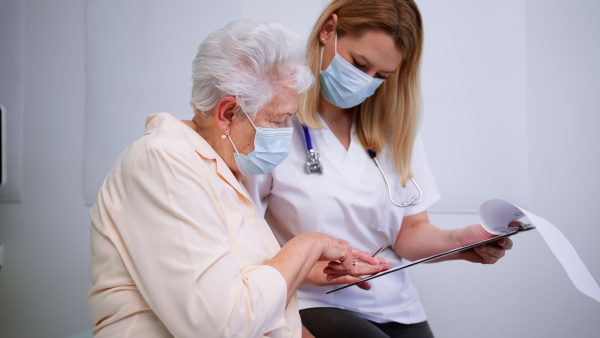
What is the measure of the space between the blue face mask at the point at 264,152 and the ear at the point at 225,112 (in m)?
0.03

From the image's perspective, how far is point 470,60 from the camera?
2.06m

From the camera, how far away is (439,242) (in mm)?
1496

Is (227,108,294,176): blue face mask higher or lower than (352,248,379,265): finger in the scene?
higher

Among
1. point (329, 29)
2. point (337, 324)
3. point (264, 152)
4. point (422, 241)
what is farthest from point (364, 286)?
point (329, 29)

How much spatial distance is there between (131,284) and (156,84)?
1.65 metres

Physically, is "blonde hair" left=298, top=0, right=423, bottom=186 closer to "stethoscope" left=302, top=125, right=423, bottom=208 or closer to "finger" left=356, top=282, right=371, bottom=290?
"stethoscope" left=302, top=125, right=423, bottom=208

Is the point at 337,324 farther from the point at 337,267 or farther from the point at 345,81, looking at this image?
the point at 345,81

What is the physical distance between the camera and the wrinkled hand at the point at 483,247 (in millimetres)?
1318

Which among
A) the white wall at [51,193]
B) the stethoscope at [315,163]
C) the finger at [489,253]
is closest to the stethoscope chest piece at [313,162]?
the stethoscope at [315,163]

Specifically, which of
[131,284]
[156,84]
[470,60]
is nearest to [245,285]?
[131,284]

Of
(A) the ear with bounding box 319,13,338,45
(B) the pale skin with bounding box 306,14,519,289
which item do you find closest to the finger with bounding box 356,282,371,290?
(B) the pale skin with bounding box 306,14,519,289

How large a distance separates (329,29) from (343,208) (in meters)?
0.51

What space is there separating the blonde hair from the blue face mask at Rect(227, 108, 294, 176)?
12.2 inches

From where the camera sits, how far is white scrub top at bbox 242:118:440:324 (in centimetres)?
140
